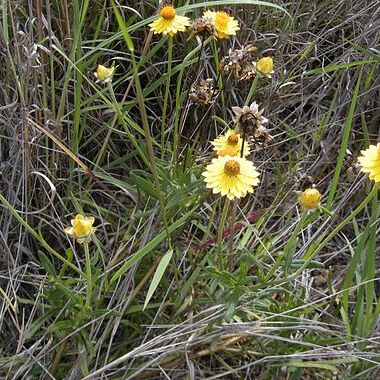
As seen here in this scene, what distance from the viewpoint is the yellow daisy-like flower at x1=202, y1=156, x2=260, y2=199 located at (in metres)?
0.91

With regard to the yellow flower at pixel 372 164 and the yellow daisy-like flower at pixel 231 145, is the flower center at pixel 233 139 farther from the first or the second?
the yellow flower at pixel 372 164

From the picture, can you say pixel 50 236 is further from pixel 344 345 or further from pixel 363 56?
pixel 363 56

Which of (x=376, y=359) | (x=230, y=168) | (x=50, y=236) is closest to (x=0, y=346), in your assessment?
(x=50, y=236)

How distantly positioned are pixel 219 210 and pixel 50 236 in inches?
11.7

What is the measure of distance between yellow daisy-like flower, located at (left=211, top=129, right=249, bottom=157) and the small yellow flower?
12 cm

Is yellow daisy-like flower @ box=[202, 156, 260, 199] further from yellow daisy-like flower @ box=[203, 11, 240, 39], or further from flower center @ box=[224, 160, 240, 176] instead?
yellow daisy-like flower @ box=[203, 11, 240, 39]

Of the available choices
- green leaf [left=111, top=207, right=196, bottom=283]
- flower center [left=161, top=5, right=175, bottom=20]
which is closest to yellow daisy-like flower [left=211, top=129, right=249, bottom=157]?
green leaf [left=111, top=207, right=196, bottom=283]

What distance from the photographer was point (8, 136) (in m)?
1.17

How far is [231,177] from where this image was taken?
922 millimetres

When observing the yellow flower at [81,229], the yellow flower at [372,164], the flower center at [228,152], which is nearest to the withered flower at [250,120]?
the flower center at [228,152]

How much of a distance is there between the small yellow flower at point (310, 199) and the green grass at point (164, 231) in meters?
0.04

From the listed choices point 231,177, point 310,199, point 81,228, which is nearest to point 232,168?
point 231,177

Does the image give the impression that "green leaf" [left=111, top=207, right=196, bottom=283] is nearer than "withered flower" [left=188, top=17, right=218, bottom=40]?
Yes

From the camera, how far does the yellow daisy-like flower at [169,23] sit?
3.48 feet
